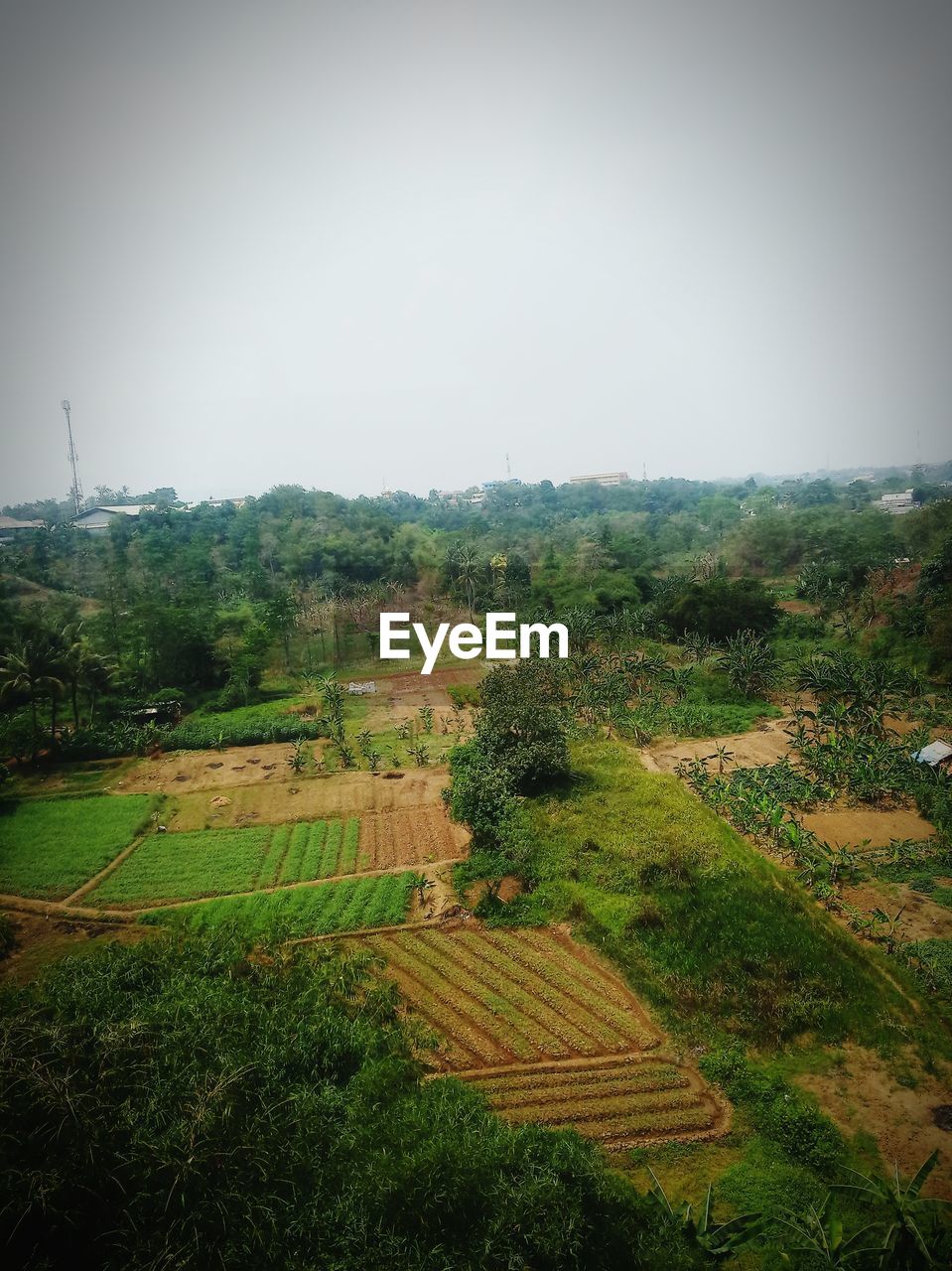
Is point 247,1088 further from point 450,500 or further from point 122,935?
point 450,500

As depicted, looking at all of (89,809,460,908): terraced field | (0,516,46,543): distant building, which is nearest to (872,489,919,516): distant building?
(89,809,460,908): terraced field

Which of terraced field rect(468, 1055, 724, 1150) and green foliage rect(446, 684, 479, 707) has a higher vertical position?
green foliage rect(446, 684, 479, 707)

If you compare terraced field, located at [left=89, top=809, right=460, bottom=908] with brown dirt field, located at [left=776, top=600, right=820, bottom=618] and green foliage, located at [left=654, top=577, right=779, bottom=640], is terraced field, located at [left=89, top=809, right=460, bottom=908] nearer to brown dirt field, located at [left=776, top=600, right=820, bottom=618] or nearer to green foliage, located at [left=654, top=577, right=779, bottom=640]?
green foliage, located at [left=654, top=577, right=779, bottom=640]

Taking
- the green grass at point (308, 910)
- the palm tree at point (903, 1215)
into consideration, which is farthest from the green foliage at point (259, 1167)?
the green grass at point (308, 910)

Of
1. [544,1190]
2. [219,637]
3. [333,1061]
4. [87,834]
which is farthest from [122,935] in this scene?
[219,637]

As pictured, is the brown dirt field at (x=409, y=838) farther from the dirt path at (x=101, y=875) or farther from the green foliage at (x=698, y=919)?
the dirt path at (x=101, y=875)

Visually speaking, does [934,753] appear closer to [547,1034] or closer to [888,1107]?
[888,1107]
